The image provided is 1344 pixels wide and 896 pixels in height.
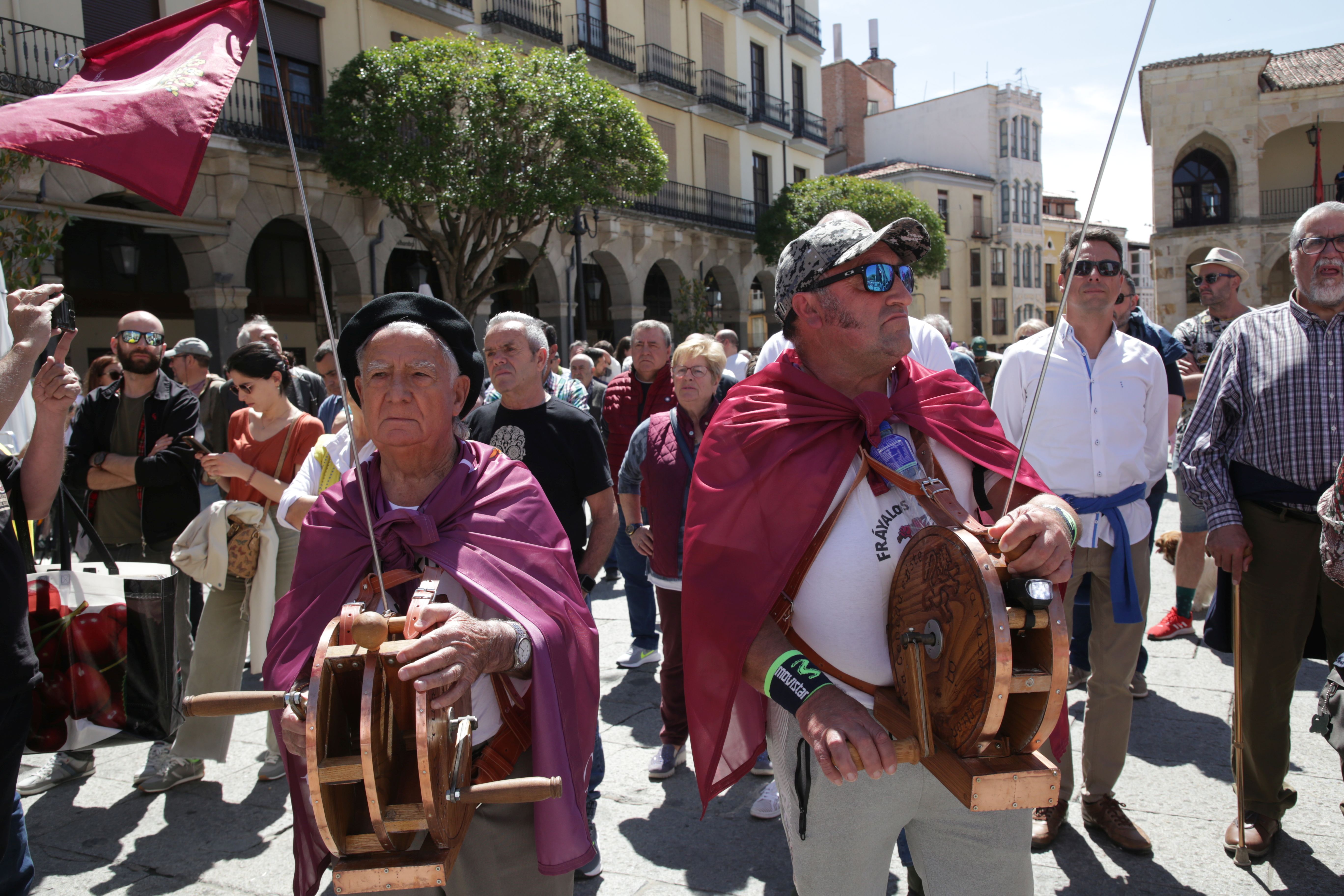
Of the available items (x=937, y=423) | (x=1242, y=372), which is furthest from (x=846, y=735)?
(x=1242, y=372)

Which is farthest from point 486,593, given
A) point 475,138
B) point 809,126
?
point 809,126

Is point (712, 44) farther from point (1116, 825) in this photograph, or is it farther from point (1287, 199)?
point (1116, 825)

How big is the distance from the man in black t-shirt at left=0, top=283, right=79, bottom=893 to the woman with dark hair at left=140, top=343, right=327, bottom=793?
4.37ft

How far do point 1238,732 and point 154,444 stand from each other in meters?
5.13

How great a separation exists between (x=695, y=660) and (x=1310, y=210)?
3.03 meters

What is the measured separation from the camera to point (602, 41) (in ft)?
80.7

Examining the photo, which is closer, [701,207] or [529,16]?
[529,16]

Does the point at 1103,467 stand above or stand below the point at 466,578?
above

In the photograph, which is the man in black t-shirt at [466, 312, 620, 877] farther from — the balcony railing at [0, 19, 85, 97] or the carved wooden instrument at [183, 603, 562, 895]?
the balcony railing at [0, 19, 85, 97]

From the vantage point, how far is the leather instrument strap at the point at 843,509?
1.95m

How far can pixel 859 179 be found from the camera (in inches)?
1308

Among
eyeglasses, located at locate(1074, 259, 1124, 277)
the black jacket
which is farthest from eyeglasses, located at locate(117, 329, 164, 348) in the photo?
eyeglasses, located at locate(1074, 259, 1124, 277)

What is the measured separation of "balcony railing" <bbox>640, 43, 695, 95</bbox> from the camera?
25.9 metres

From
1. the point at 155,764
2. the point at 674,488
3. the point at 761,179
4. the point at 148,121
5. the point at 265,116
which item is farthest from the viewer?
the point at 761,179
